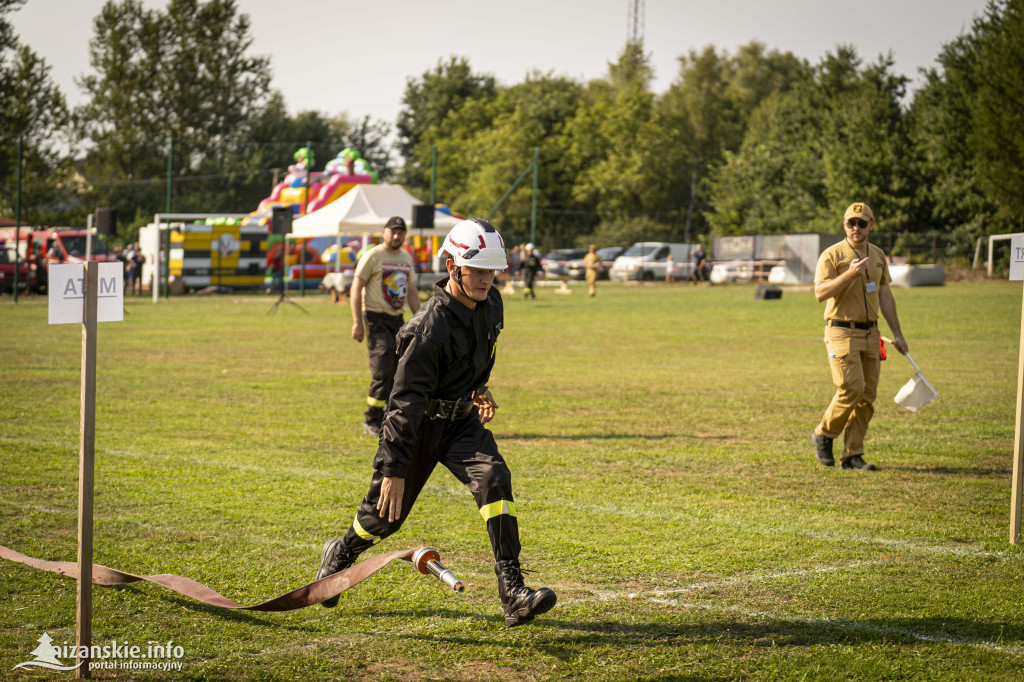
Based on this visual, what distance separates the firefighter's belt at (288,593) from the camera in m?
4.85

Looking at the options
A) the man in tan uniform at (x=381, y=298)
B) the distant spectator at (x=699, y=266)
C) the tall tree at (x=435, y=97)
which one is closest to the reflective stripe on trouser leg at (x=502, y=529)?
the man in tan uniform at (x=381, y=298)

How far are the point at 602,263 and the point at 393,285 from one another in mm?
47603

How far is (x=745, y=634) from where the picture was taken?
192 inches

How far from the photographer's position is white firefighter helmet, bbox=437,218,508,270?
4801 millimetres

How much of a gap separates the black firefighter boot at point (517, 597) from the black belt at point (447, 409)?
0.72 m

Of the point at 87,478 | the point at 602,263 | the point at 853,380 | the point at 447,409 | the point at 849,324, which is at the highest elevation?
the point at 602,263

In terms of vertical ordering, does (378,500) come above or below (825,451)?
above

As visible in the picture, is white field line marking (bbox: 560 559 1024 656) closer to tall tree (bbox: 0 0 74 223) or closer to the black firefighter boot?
the black firefighter boot

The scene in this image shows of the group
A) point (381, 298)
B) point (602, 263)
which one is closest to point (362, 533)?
point (381, 298)

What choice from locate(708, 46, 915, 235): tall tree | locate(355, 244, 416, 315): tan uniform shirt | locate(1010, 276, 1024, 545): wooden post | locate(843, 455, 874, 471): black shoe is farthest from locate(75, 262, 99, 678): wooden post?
locate(708, 46, 915, 235): tall tree

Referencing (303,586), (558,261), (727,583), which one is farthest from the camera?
(558,261)

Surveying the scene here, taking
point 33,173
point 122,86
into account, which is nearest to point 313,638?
point 33,173

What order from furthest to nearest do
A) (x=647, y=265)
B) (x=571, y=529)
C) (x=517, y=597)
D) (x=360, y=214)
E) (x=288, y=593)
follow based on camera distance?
(x=647, y=265) → (x=360, y=214) → (x=571, y=529) → (x=288, y=593) → (x=517, y=597)

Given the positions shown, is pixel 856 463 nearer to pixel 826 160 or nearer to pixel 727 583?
pixel 727 583
